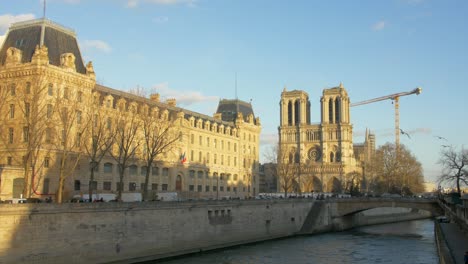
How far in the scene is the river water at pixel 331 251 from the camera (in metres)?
51.6

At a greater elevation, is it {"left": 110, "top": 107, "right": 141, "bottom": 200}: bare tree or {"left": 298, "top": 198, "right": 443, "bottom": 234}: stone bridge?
{"left": 110, "top": 107, "right": 141, "bottom": 200}: bare tree

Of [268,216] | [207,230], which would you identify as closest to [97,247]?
[207,230]

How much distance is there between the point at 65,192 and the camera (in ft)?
206

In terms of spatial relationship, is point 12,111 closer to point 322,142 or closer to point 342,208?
point 342,208

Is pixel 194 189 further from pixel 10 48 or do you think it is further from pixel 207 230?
pixel 10 48

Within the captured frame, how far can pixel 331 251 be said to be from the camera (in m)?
59.3

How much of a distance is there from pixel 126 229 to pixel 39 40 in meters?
30.0

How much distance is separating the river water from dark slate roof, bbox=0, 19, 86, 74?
103 ft

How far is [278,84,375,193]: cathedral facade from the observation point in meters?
166

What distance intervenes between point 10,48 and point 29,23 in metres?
5.30

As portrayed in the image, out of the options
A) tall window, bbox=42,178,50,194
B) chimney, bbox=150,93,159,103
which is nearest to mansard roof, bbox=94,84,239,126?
chimney, bbox=150,93,159,103

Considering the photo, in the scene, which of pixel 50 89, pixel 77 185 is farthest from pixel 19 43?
pixel 77 185

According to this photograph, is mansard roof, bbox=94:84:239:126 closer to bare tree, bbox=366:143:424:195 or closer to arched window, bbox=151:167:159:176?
arched window, bbox=151:167:159:176

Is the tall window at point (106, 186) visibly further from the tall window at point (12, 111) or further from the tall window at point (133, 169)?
the tall window at point (12, 111)
